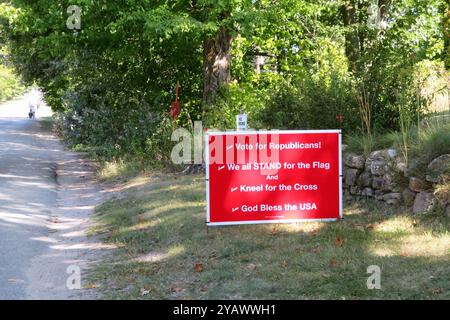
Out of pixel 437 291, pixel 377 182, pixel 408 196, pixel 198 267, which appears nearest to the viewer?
Answer: pixel 437 291

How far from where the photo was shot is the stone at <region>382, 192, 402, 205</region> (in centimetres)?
859

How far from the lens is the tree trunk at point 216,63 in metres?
15.3

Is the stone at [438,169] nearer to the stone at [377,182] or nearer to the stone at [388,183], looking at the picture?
the stone at [388,183]

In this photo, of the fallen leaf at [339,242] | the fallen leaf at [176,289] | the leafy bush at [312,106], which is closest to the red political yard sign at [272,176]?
the fallen leaf at [339,242]

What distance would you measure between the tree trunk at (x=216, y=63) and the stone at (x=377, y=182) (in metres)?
6.92

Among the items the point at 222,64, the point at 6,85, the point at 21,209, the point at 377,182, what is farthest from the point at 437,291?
the point at 6,85

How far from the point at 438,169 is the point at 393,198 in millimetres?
991

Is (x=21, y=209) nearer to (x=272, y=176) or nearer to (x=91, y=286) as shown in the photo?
(x=91, y=286)

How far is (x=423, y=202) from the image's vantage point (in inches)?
316

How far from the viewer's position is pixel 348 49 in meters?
21.8

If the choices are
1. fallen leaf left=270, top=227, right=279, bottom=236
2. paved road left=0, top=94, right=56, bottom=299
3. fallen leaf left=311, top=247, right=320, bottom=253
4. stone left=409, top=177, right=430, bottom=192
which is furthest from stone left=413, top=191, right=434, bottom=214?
paved road left=0, top=94, right=56, bottom=299

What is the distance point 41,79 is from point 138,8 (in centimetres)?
1799

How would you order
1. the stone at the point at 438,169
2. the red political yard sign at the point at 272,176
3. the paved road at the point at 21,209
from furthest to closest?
the red political yard sign at the point at 272,176, the stone at the point at 438,169, the paved road at the point at 21,209
